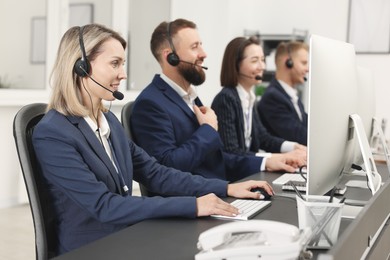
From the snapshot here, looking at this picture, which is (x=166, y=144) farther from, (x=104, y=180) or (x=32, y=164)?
(x=32, y=164)

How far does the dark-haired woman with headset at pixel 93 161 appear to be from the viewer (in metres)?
1.42

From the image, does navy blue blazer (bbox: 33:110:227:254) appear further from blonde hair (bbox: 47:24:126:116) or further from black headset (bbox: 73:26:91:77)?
black headset (bbox: 73:26:91:77)

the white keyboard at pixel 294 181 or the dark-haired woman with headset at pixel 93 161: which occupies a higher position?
the dark-haired woman with headset at pixel 93 161

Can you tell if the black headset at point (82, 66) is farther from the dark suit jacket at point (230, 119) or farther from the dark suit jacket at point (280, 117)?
the dark suit jacket at point (280, 117)

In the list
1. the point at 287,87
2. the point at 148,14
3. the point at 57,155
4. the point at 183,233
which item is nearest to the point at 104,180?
the point at 57,155

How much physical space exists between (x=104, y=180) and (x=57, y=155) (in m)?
0.17

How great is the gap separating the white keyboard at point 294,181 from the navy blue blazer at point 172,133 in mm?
288

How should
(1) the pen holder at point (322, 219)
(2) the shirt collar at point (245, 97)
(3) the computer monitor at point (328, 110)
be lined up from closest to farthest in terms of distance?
(1) the pen holder at point (322, 219) < (3) the computer monitor at point (328, 110) < (2) the shirt collar at point (245, 97)

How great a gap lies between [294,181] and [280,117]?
1420 mm

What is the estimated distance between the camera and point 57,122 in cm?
148

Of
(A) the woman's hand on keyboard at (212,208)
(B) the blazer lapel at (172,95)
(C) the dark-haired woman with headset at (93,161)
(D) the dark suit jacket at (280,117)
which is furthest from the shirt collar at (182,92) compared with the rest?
(D) the dark suit jacket at (280,117)

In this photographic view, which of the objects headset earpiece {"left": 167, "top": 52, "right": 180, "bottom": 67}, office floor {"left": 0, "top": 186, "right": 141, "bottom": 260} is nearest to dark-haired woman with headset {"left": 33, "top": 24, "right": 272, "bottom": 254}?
headset earpiece {"left": 167, "top": 52, "right": 180, "bottom": 67}

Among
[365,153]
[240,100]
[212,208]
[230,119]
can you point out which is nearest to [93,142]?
[212,208]

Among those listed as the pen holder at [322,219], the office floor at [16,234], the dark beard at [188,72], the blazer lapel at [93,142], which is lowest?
the office floor at [16,234]
